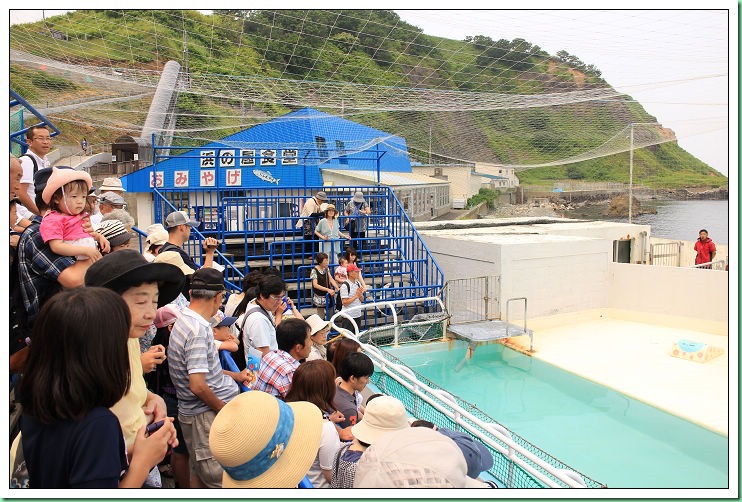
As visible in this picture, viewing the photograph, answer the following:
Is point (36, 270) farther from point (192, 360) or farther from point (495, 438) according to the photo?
point (495, 438)

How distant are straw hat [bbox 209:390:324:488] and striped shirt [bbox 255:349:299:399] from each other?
1.11m

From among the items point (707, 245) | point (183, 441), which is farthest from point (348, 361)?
point (707, 245)

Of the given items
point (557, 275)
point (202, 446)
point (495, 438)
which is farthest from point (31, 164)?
point (557, 275)

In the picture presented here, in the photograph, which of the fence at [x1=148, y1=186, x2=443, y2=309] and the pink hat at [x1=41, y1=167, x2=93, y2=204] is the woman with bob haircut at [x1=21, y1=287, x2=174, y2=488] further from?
the fence at [x1=148, y1=186, x2=443, y2=309]

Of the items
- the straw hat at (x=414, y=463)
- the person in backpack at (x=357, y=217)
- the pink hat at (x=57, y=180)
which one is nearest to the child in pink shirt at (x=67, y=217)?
the pink hat at (x=57, y=180)

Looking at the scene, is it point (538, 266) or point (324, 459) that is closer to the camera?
point (324, 459)

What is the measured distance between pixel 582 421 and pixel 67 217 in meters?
6.13

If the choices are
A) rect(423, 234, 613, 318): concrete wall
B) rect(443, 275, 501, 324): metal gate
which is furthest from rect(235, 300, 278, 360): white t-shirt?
rect(423, 234, 613, 318): concrete wall

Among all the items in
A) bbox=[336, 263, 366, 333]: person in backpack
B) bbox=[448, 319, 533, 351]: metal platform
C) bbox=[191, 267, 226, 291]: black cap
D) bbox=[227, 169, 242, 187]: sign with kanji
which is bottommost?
bbox=[448, 319, 533, 351]: metal platform

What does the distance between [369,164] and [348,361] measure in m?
14.9

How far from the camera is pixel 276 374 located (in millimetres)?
3342

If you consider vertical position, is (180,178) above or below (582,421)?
above

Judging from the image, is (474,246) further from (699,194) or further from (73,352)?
(699,194)

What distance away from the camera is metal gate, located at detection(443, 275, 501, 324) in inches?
395
